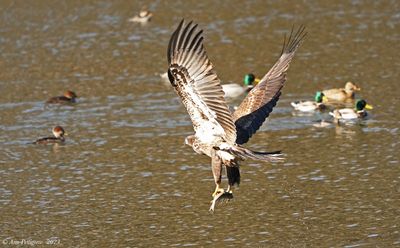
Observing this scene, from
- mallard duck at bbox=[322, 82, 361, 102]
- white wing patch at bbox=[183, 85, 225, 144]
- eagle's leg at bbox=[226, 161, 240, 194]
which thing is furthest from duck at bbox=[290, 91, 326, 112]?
white wing patch at bbox=[183, 85, 225, 144]

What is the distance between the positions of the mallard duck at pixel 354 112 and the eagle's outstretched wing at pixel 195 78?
25.2 ft

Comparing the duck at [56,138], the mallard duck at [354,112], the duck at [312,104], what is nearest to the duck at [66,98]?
the duck at [56,138]

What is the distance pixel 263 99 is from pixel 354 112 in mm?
6064

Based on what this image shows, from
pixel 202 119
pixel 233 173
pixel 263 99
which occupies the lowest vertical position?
pixel 233 173

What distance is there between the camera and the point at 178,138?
15.4 metres

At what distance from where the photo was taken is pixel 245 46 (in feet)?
73.0

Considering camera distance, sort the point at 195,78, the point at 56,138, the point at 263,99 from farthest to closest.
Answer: the point at 56,138
the point at 263,99
the point at 195,78

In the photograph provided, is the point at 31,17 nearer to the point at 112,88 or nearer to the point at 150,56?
the point at 150,56

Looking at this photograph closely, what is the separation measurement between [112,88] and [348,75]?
473cm

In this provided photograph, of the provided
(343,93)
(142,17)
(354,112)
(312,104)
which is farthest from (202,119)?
(142,17)

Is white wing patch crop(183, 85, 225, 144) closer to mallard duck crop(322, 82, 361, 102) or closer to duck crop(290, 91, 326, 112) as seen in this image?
duck crop(290, 91, 326, 112)

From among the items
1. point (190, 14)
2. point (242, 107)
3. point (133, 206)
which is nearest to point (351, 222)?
point (242, 107)

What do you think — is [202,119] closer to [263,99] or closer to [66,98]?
[263,99]

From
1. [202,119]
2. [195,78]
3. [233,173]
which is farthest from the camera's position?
[233,173]
